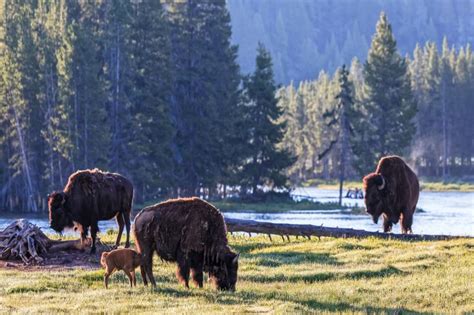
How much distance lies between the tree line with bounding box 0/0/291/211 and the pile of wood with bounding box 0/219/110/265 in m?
47.9

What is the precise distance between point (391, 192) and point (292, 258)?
604cm

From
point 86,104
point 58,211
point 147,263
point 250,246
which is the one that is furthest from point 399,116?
point 147,263

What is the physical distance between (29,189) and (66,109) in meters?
6.71

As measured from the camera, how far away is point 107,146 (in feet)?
250

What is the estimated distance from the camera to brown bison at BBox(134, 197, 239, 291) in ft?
58.8

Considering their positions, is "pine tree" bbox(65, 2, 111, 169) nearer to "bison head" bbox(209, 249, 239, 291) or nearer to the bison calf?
the bison calf

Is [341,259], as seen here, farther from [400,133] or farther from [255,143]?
[400,133]

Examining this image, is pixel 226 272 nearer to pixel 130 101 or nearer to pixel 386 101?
pixel 130 101

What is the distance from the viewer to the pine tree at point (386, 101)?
314ft

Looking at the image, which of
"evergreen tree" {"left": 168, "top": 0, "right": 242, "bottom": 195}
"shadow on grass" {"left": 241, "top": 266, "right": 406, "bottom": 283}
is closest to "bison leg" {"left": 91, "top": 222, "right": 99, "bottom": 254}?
"shadow on grass" {"left": 241, "top": 266, "right": 406, "bottom": 283}

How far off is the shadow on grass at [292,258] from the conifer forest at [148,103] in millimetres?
48894

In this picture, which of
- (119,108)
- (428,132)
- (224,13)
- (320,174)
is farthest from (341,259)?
(320,174)

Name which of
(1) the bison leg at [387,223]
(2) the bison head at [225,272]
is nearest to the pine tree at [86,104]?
(1) the bison leg at [387,223]

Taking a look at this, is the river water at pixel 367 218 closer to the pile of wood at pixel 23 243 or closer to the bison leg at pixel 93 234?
the pile of wood at pixel 23 243
